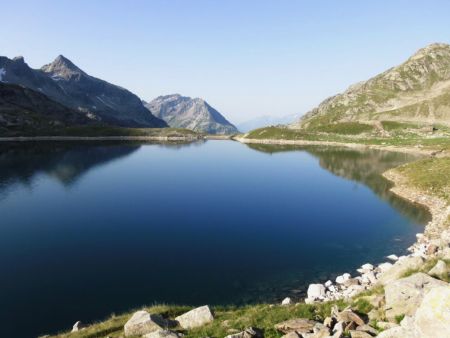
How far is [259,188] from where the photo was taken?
85438 mm

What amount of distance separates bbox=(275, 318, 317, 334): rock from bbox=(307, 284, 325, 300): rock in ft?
41.9

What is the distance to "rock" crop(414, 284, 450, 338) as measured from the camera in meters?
11.0

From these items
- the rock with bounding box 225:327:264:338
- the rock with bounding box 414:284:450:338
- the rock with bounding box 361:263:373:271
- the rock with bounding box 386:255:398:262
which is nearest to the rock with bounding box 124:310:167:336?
the rock with bounding box 225:327:264:338

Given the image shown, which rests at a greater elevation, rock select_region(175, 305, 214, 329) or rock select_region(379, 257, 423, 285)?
rock select_region(379, 257, 423, 285)

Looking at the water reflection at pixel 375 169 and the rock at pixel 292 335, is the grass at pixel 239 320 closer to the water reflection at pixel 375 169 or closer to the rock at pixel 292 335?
the rock at pixel 292 335

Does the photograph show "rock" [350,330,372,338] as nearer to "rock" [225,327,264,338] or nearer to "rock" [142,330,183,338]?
"rock" [225,327,264,338]

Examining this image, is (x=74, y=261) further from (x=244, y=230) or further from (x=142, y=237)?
(x=244, y=230)

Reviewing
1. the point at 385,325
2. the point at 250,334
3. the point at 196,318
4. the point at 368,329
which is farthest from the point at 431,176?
the point at 250,334

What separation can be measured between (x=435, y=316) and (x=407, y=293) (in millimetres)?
7270

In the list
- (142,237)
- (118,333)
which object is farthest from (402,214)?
(118,333)

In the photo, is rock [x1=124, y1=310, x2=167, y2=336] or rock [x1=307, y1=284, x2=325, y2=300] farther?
rock [x1=307, y1=284, x2=325, y2=300]

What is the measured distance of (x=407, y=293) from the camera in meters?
18.0

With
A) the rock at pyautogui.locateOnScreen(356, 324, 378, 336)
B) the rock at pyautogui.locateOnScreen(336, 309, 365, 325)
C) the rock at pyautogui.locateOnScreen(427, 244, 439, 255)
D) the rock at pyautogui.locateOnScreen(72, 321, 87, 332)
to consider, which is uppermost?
the rock at pyautogui.locateOnScreen(356, 324, 378, 336)

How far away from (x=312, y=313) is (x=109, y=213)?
46.0 m
